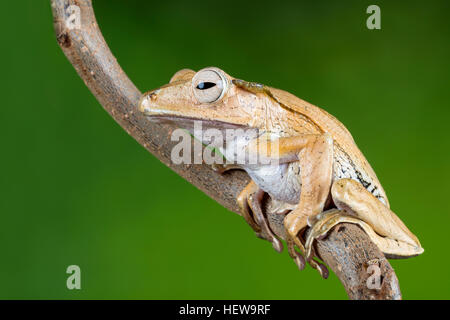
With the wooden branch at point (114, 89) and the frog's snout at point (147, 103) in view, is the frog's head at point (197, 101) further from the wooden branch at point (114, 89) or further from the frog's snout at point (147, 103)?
the wooden branch at point (114, 89)

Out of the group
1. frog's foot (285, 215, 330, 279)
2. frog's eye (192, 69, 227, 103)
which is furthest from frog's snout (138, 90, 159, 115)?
frog's foot (285, 215, 330, 279)

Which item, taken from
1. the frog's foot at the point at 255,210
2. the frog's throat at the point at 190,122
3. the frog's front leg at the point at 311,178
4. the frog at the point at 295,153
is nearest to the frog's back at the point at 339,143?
the frog at the point at 295,153

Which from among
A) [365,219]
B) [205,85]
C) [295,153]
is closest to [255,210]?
[295,153]

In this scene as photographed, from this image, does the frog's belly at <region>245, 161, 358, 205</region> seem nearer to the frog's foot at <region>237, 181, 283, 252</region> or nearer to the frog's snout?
the frog's foot at <region>237, 181, 283, 252</region>

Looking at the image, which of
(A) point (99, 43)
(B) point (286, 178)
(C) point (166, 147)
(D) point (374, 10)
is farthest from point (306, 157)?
(D) point (374, 10)

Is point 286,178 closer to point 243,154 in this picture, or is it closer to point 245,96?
point 243,154

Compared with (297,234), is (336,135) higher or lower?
higher

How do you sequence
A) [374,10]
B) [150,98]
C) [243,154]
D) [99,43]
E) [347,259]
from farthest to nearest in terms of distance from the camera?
[374,10]
[99,43]
[243,154]
[150,98]
[347,259]
